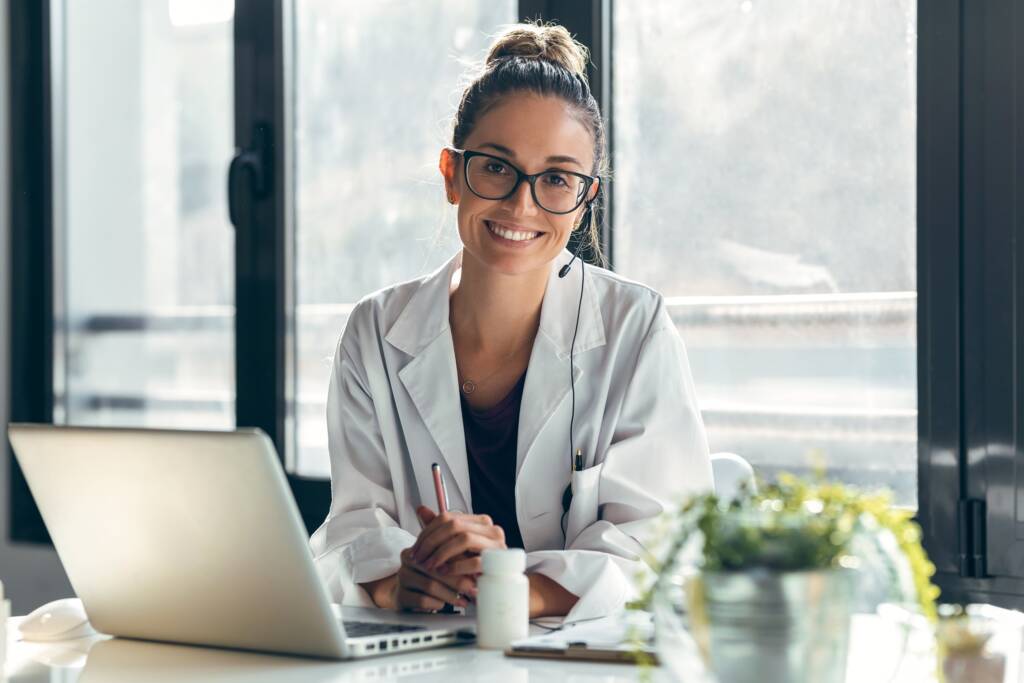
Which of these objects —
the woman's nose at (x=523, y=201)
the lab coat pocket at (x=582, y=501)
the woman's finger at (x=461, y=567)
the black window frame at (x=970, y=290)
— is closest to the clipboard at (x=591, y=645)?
the woman's finger at (x=461, y=567)

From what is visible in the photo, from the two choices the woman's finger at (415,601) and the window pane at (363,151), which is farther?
the window pane at (363,151)

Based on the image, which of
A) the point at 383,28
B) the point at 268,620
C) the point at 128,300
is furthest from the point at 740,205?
the point at 128,300

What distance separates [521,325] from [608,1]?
89 cm

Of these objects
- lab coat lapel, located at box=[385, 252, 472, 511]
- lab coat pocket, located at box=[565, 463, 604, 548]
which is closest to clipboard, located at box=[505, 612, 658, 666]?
lab coat pocket, located at box=[565, 463, 604, 548]

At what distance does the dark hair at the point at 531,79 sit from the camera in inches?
73.5

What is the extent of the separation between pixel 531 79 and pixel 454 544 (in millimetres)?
803

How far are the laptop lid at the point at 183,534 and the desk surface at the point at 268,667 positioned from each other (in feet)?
0.08

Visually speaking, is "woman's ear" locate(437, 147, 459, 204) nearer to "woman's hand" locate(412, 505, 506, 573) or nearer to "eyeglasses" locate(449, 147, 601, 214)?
"eyeglasses" locate(449, 147, 601, 214)

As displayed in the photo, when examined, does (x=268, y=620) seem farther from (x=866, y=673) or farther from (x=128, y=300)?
(x=128, y=300)

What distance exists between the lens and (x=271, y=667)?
1139 millimetres

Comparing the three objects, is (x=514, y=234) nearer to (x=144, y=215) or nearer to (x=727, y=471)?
(x=727, y=471)

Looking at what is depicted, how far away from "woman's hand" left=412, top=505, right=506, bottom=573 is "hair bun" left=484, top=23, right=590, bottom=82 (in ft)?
2.77

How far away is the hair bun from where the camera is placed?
1965 millimetres

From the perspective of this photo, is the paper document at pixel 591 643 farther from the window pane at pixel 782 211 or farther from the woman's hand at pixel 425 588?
the window pane at pixel 782 211
